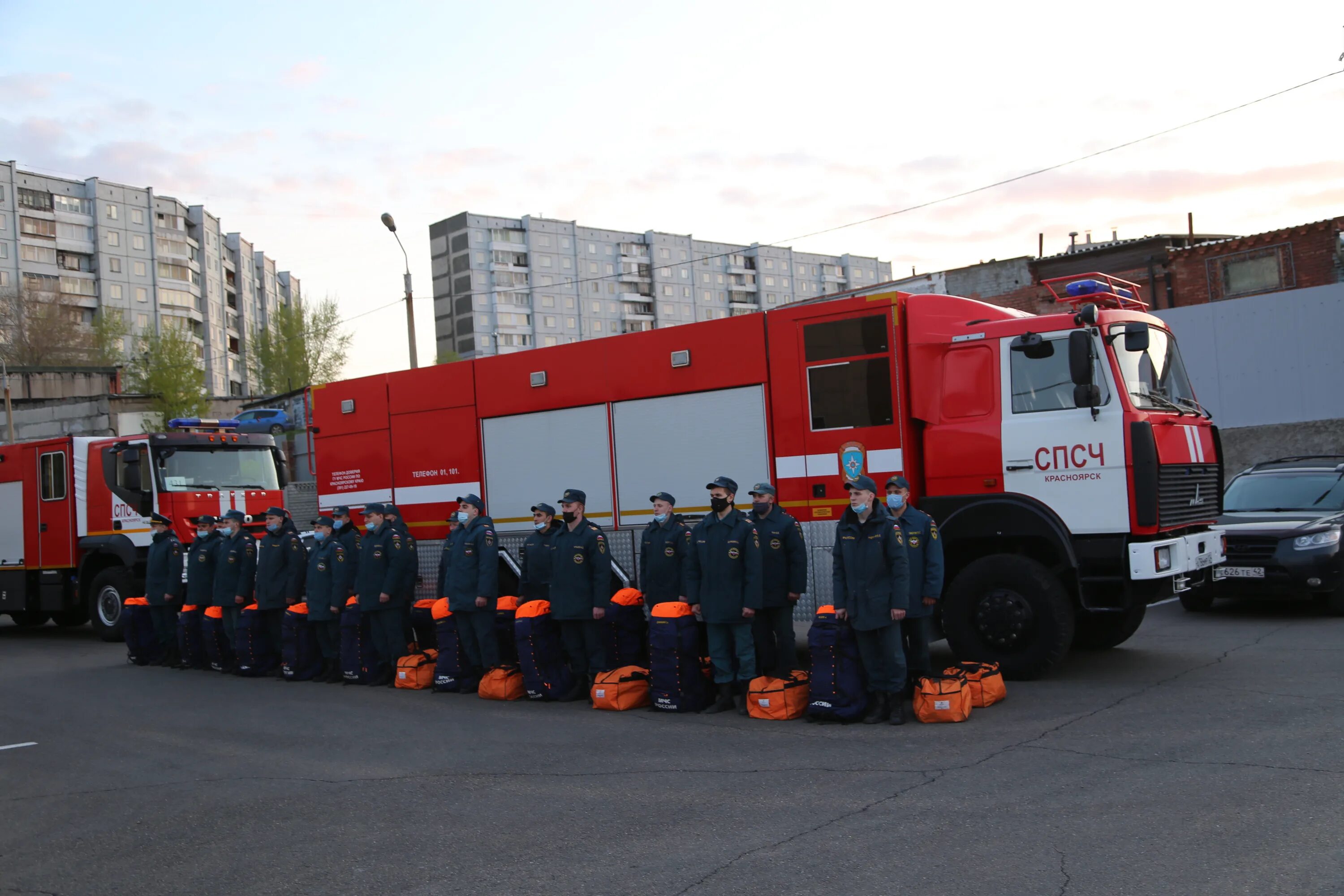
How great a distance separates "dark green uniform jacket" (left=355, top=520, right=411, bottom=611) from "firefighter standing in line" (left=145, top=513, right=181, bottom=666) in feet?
12.2

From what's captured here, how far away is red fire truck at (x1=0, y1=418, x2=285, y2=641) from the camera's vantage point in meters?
15.8

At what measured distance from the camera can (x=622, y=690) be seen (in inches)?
362

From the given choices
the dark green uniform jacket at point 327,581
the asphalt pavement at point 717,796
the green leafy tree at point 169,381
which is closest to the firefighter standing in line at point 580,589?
the asphalt pavement at point 717,796

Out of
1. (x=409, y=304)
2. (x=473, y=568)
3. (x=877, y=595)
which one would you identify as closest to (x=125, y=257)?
(x=409, y=304)

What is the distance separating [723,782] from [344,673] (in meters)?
6.30

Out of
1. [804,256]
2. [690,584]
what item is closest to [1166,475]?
[690,584]

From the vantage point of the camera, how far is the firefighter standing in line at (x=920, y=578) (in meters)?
8.17

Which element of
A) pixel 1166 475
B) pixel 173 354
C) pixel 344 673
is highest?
pixel 173 354

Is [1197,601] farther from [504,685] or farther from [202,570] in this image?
[202,570]

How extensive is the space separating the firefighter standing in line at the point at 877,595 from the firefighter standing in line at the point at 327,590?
5.89 m

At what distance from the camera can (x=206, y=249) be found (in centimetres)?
8938

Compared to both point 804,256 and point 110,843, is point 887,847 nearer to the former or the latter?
point 110,843

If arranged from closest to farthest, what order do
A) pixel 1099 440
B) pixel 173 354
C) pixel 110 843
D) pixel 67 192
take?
1. pixel 110 843
2. pixel 1099 440
3. pixel 173 354
4. pixel 67 192

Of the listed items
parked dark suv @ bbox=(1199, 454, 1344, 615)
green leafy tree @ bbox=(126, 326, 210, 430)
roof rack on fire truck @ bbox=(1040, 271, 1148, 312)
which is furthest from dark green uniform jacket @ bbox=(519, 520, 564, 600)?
green leafy tree @ bbox=(126, 326, 210, 430)
